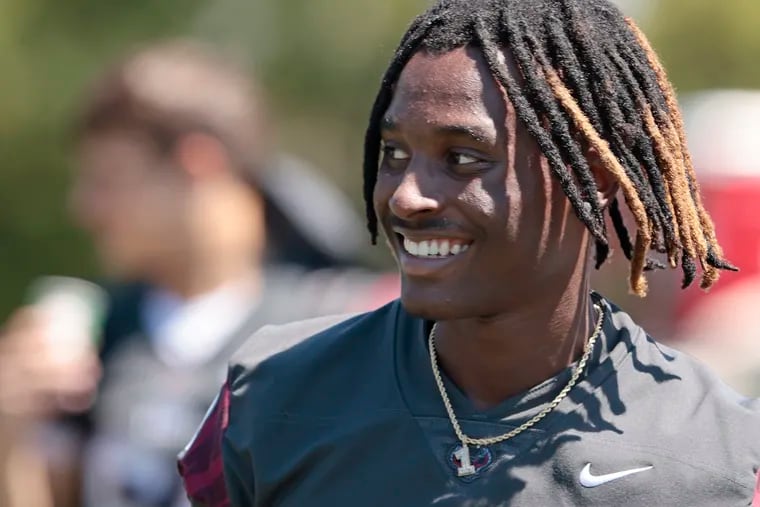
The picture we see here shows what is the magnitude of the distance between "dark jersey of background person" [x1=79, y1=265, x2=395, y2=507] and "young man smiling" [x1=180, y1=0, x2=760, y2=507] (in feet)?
4.39

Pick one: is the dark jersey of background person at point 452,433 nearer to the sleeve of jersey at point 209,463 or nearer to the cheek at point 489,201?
the sleeve of jersey at point 209,463

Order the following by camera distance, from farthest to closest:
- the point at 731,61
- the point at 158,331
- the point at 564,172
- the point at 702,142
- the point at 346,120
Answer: the point at 731,61, the point at 346,120, the point at 702,142, the point at 158,331, the point at 564,172

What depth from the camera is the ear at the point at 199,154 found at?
14.3ft

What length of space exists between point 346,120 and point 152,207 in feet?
13.1

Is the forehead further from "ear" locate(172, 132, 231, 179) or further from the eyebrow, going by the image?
"ear" locate(172, 132, 231, 179)

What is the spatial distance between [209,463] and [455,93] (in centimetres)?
91

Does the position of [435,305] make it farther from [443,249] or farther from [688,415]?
[688,415]

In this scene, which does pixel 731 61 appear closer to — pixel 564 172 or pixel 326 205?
pixel 326 205

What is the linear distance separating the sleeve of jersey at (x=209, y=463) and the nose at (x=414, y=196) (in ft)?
2.04

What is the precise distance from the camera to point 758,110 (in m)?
7.85

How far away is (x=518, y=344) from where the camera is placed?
2.67 m

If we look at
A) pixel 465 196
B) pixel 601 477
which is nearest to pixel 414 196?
pixel 465 196

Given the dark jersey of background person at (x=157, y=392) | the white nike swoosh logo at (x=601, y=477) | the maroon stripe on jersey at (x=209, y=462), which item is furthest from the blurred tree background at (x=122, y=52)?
the white nike swoosh logo at (x=601, y=477)

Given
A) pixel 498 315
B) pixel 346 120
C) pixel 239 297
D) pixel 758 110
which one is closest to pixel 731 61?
pixel 758 110
